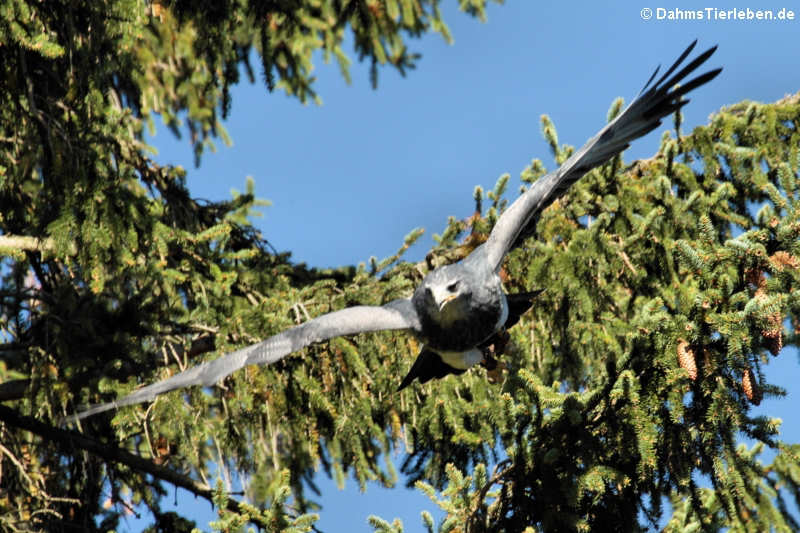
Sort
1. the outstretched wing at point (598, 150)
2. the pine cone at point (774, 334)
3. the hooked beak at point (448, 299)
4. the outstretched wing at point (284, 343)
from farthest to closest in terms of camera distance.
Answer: the outstretched wing at point (598, 150), the hooked beak at point (448, 299), the outstretched wing at point (284, 343), the pine cone at point (774, 334)

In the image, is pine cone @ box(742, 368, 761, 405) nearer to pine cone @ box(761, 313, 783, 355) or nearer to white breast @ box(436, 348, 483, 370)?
pine cone @ box(761, 313, 783, 355)

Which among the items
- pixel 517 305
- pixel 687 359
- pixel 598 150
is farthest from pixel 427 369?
pixel 687 359

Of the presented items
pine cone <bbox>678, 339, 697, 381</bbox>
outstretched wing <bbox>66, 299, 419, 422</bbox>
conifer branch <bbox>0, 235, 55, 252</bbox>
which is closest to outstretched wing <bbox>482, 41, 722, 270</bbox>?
outstretched wing <bbox>66, 299, 419, 422</bbox>

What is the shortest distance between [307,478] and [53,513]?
1539 millimetres

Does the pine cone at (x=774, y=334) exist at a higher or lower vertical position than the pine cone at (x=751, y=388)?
higher

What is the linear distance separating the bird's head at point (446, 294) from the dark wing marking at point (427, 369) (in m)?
0.41

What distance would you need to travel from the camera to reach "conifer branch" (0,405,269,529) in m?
5.03

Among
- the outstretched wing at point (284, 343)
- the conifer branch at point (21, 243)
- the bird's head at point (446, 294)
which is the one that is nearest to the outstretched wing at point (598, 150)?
the bird's head at point (446, 294)

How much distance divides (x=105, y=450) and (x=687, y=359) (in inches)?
124

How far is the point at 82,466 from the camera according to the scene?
17.4 ft

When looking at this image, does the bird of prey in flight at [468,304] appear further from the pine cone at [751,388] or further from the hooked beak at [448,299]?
the pine cone at [751,388]

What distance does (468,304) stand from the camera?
15.1ft

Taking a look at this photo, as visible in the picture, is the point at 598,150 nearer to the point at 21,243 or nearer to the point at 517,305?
the point at 517,305

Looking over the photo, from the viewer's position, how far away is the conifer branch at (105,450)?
16.5ft
